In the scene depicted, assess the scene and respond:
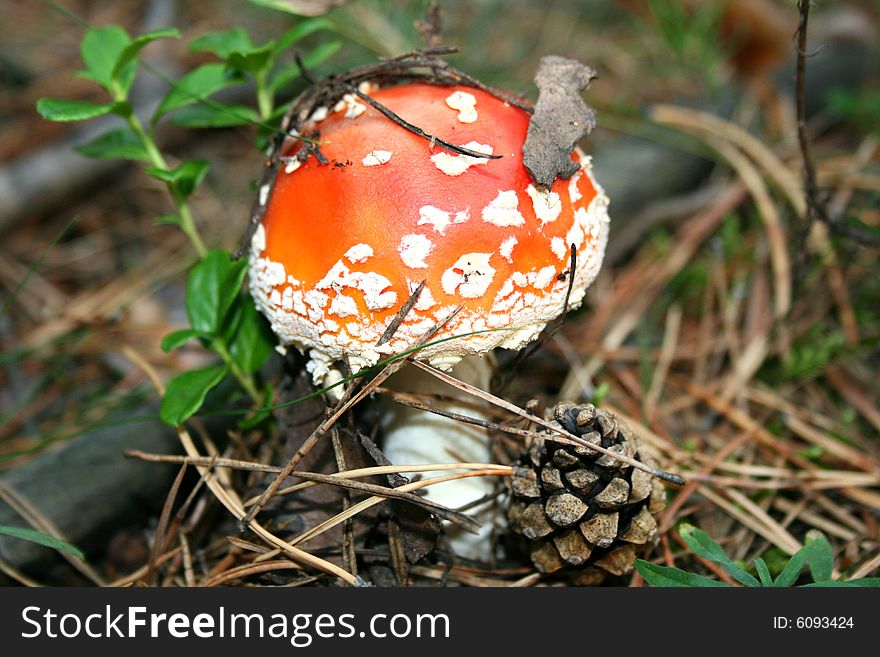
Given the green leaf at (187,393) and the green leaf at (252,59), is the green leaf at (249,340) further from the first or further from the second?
the green leaf at (252,59)

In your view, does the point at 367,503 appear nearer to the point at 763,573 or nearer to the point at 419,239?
the point at 419,239

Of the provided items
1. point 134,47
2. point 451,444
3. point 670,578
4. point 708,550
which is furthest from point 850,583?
point 134,47

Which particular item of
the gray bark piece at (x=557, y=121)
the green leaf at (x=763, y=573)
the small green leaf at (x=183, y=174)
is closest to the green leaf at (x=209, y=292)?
the small green leaf at (x=183, y=174)

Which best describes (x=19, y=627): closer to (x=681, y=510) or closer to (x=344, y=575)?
(x=344, y=575)

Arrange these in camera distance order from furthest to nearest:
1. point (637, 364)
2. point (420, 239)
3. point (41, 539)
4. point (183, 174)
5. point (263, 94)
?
1. point (637, 364)
2. point (263, 94)
3. point (183, 174)
4. point (41, 539)
5. point (420, 239)

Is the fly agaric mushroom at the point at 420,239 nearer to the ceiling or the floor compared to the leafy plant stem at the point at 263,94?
nearer to the floor

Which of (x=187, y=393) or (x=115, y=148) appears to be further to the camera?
(x=115, y=148)
